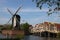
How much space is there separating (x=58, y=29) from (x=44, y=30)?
10867mm

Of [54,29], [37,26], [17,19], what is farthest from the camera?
[37,26]

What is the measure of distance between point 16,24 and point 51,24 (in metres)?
49.8

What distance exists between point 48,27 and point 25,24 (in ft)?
56.2

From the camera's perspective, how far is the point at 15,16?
118 m

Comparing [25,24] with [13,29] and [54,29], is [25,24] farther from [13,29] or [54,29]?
[13,29]

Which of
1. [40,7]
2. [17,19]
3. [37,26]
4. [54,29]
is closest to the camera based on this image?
[40,7]

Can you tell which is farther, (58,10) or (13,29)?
(13,29)

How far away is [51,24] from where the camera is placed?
525 feet

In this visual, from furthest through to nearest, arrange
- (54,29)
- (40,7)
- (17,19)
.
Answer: (54,29) < (17,19) < (40,7)

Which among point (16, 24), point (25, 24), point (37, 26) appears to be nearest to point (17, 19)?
point (16, 24)

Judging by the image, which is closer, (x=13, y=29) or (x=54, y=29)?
(x=13, y=29)

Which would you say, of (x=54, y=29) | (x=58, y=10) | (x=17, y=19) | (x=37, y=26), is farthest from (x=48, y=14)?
(x=37, y=26)

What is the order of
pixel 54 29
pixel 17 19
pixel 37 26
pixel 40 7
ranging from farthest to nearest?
pixel 37 26 < pixel 54 29 < pixel 17 19 < pixel 40 7

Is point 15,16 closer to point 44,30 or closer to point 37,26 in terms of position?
point 44,30
